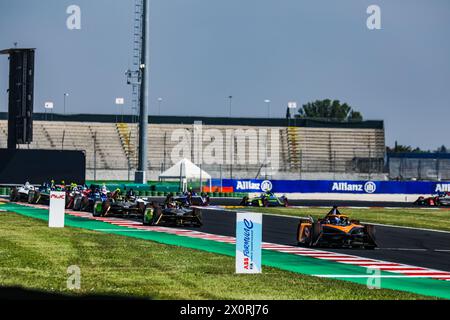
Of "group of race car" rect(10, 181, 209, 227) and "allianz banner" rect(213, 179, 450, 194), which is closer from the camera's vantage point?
"group of race car" rect(10, 181, 209, 227)

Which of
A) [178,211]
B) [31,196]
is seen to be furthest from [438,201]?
[178,211]

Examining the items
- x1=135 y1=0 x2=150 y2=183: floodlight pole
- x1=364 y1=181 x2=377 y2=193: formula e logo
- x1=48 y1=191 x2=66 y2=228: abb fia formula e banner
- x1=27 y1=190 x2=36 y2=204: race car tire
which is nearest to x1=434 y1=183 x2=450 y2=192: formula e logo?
x1=364 y1=181 x2=377 y2=193: formula e logo

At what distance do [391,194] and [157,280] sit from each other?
57669mm

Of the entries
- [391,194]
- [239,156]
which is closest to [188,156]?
[239,156]

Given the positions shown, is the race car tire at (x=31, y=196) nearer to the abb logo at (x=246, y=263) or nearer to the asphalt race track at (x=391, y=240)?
the asphalt race track at (x=391, y=240)

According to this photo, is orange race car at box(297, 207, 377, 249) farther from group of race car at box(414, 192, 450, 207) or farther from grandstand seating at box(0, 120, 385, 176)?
grandstand seating at box(0, 120, 385, 176)

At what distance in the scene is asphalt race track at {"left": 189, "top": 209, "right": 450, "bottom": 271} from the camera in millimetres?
21797

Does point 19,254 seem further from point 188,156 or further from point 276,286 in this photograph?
point 188,156

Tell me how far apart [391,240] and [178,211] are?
7322 mm

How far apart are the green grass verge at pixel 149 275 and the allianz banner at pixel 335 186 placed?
45934 millimetres

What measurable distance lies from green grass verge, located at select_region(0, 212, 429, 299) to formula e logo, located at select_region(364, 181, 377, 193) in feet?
164

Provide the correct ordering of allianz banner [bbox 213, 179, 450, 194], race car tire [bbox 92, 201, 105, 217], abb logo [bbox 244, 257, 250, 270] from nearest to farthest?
1. abb logo [bbox 244, 257, 250, 270]
2. race car tire [bbox 92, 201, 105, 217]
3. allianz banner [bbox 213, 179, 450, 194]

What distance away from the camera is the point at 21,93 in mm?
46250

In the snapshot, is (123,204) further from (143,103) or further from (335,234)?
(143,103)
